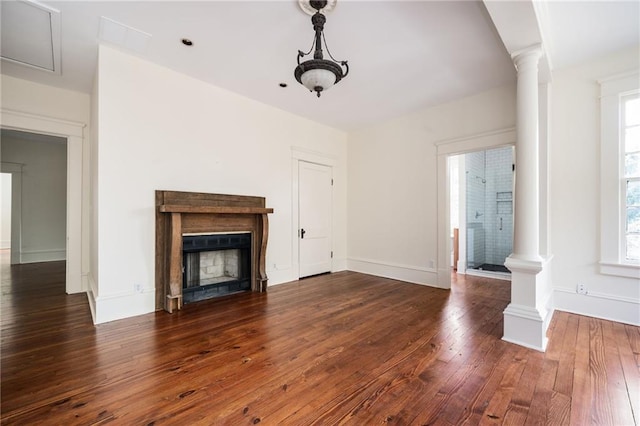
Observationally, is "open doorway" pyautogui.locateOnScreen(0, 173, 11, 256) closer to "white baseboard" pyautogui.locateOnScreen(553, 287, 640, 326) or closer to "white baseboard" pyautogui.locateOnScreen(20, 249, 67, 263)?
"white baseboard" pyautogui.locateOnScreen(20, 249, 67, 263)

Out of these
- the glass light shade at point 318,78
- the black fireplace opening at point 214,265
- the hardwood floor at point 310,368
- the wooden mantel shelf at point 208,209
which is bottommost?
the hardwood floor at point 310,368

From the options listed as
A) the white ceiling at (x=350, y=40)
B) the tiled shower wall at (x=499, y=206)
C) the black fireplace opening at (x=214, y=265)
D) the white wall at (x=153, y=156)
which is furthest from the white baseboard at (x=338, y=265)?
the tiled shower wall at (x=499, y=206)

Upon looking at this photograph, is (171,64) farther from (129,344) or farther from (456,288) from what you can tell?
(456,288)

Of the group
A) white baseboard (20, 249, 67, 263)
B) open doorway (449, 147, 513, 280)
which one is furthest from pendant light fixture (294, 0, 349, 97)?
white baseboard (20, 249, 67, 263)

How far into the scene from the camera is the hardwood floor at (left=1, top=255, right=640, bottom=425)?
5.31 ft

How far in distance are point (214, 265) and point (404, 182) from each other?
3.56 m

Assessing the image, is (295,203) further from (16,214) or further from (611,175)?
(16,214)

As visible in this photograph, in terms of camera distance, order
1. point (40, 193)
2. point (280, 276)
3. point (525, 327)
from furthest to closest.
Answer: point (40, 193), point (280, 276), point (525, 327)

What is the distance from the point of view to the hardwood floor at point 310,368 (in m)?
1.62

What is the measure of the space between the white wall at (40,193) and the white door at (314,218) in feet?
19.4

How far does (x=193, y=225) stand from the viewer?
362 cm

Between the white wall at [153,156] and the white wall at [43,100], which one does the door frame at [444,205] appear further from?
the white wall at [43,100]

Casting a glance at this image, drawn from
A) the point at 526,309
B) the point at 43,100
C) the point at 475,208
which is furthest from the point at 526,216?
the point at 43,100

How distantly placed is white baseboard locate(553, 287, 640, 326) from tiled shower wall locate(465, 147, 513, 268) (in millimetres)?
3039
